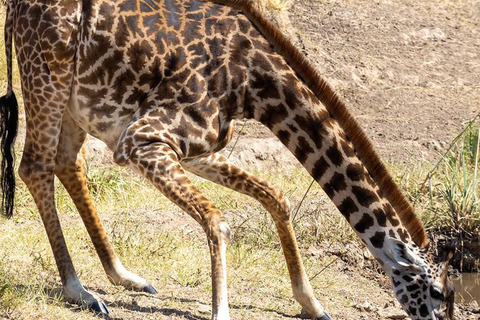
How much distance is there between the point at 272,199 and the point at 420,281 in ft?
4.42

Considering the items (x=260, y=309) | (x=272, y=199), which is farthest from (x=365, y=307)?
(x=272, y=199)

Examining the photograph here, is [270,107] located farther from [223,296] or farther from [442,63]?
[442,63]

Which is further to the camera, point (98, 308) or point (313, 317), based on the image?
point (313, 317)

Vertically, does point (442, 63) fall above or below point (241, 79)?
below

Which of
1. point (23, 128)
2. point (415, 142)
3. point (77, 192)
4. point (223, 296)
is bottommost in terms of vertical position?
point (23, 128)

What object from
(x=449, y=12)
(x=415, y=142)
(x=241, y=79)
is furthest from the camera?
(x=449, y=12)

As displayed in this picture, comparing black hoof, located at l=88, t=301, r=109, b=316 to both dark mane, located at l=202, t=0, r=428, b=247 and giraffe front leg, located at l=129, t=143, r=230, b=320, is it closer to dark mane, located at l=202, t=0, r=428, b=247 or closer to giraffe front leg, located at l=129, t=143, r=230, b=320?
giraffe front leg, located at l=129, t=143, r=230, b=320

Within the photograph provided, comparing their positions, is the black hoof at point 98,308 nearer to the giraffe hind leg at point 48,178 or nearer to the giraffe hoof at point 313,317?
the giraffe hind leg at point 48,178

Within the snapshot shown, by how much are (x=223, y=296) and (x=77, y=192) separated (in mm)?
1702

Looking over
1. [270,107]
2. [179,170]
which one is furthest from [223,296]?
[270,107]

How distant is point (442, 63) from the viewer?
45.1 feet

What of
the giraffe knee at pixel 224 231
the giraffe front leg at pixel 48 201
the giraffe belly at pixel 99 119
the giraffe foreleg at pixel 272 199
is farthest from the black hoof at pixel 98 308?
the giraffe foreleg at pixel 272 199

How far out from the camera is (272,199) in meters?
6.90

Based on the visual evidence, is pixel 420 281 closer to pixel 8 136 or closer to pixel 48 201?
pixel 48 201
